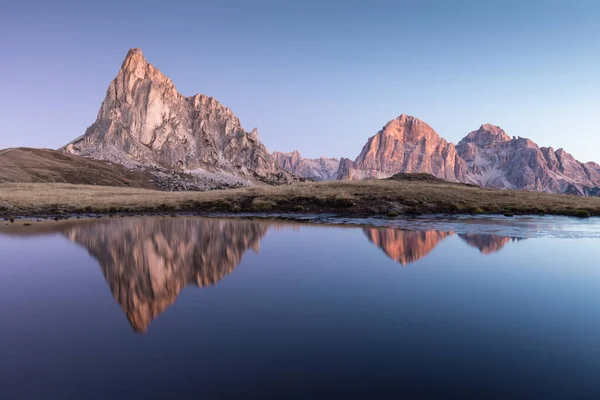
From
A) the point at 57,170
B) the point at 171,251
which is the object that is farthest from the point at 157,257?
the point at 57,170

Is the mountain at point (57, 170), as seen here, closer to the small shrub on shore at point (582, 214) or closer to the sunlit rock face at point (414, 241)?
the sunlit rock face at point (414, 241)

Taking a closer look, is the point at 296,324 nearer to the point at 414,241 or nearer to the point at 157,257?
the point at 157,257

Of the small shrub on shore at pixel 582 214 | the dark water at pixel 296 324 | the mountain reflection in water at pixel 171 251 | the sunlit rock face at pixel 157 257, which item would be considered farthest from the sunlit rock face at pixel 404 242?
the small shrub on shore at pixel 582 214

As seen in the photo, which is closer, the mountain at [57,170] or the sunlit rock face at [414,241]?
the sunlit rock face at [414,241]

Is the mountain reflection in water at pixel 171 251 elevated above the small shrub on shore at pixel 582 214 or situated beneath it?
situated beneath

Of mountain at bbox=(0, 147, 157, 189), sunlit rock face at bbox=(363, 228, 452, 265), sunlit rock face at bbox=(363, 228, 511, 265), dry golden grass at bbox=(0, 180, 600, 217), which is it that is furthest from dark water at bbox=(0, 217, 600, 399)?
mountain at bbox=(0, 147, 157, 189)

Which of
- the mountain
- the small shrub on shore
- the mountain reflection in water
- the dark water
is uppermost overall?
the mountain

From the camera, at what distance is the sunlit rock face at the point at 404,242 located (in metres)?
24.1

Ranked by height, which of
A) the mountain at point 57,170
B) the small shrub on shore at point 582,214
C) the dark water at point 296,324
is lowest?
the dark water at point 296,324

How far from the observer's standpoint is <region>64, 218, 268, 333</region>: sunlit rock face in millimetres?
14672

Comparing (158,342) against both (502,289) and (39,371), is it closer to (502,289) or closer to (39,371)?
(39,371)

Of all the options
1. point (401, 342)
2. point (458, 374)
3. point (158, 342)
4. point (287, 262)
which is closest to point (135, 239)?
point (287, 262)

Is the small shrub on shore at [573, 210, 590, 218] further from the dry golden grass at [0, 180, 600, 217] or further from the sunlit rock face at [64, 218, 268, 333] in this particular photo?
the sunlit rock face at [64, 218, 268, 333]

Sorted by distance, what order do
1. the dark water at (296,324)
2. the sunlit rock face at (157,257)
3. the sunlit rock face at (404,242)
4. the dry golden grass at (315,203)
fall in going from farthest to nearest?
1. the dry golden grass at (315,203)
2. the sunlit rock face at (404,242)
3. the sunlit rock face at (157,257)
4. the dark water at (296,324)
